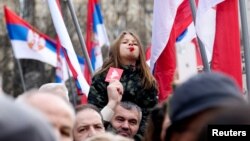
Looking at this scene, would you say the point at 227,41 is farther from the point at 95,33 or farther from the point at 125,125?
the point at 95,33

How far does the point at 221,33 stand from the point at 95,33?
6174mm

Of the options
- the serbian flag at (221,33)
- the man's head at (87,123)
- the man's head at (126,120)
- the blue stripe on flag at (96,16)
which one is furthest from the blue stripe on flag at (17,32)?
the man's head at (87,123)

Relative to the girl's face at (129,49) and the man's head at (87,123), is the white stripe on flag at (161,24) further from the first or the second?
the man's head at (87,123)

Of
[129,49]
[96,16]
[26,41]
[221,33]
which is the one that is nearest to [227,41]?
[221,33]

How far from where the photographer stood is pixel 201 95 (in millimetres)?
3035

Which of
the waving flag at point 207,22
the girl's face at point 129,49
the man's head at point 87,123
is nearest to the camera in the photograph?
the man's head at point 87,123

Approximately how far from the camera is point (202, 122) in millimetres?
2719

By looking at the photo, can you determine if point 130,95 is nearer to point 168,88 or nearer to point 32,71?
point 168,88

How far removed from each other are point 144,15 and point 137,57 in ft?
126

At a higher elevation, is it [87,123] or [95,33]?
[87,123]

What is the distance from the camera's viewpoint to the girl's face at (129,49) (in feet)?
23.8

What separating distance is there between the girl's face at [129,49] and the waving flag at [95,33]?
6.55 m

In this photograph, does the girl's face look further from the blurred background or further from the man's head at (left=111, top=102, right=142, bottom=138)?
the blurred background

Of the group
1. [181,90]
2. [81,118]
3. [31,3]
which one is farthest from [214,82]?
[31,3]
